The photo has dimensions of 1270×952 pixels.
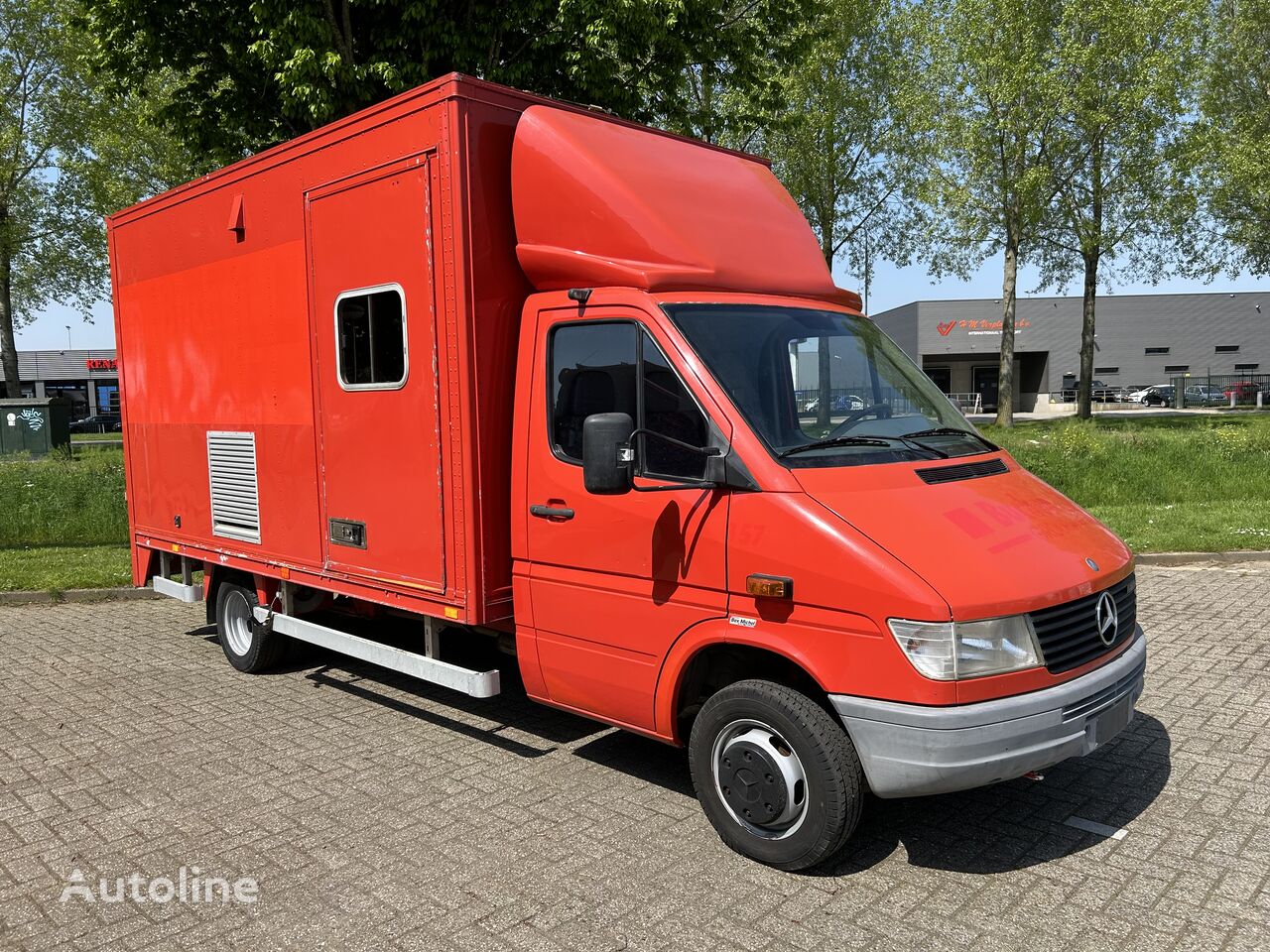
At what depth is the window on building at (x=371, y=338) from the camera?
15.8ft

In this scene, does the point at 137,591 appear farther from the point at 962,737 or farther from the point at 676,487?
the point at 962,737

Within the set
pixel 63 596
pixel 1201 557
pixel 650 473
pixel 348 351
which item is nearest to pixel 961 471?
pixel 650 473

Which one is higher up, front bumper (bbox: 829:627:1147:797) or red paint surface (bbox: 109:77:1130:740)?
red paint surface (bbox: 109:77:1130:740)

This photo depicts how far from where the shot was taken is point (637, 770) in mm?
4816

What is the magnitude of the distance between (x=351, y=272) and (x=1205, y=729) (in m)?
5.42

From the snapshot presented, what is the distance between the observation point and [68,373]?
6619 centimetres

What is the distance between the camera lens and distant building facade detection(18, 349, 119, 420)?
212ft

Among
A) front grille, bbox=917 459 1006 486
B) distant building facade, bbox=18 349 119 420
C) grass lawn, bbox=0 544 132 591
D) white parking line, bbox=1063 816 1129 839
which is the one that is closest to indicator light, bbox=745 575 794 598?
front grille, bbox=917 459 1006 486

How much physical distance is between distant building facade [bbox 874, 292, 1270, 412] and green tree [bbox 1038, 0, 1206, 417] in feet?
98.3

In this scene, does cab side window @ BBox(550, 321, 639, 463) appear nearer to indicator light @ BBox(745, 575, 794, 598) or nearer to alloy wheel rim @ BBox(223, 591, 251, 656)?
indicator light @ BBox(745, 575, 794, 598)

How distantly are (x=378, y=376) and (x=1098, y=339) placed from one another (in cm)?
6654

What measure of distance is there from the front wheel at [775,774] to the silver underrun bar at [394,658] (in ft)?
4.14

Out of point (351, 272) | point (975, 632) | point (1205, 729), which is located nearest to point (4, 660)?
point (351, 272)

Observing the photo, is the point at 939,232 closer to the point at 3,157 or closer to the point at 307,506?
the point at 307,506
